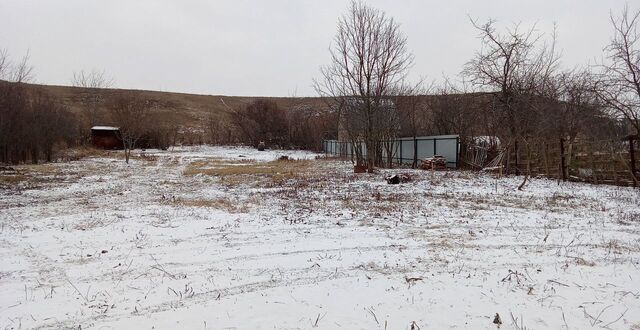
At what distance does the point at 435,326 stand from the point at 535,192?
9.71 metres

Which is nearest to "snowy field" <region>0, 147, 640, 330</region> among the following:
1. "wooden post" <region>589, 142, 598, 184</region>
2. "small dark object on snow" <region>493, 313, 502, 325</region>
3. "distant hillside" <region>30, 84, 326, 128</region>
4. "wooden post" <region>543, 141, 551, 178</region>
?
"small dark object on snow" <region>493, 313, 502, 325</region>

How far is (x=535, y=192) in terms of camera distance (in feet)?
38.5

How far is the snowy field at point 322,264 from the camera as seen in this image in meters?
3.83

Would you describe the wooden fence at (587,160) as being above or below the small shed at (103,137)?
below

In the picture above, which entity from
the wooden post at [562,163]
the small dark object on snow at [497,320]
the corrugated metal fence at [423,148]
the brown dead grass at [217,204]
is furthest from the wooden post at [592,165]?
the small dark object on snow at [497,320]

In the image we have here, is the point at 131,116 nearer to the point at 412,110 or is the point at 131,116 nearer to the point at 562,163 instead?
the point at 412,110

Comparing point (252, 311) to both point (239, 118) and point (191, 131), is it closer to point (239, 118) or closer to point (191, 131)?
point (239, 118)

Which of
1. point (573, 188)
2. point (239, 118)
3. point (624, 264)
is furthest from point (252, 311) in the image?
point (239, 118)

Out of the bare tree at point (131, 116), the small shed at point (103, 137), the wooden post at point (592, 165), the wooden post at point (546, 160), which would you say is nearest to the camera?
the wooden post at point (592, 165)

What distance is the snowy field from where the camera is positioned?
3.83m

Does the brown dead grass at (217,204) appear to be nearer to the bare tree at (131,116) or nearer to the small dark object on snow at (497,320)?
the small dark object on snow at (497,320)

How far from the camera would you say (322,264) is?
525cm

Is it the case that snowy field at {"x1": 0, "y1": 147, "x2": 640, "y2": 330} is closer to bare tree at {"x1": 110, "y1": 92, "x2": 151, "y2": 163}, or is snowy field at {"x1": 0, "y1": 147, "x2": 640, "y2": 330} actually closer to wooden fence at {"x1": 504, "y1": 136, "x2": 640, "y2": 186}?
wooden fence at {"x1": 504, "y1": 136, "x2": 640, "y2": 186}

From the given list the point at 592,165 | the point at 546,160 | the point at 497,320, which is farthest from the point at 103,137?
the point at 497,320
